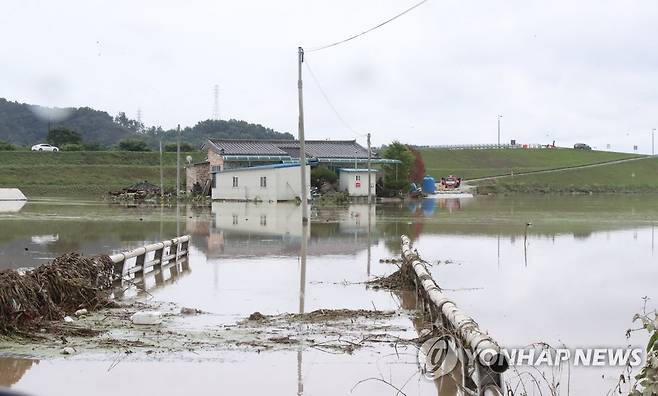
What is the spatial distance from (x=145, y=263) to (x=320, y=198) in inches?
1229

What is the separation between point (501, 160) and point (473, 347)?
8681cm

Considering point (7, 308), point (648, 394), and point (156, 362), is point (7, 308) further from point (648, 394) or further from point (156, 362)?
point (648, 394)

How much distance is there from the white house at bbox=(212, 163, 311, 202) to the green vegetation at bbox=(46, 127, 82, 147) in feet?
137

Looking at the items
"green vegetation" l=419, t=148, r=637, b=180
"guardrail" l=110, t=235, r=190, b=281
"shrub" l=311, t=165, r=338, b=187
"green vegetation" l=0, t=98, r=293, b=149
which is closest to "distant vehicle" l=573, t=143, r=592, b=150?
"green vegetation" l=419, t=148, r=637, b=180

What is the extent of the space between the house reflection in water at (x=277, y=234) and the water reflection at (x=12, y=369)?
29.6ft

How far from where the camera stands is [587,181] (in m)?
75.8

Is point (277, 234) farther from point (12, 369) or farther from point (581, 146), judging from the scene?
point (581, 146)

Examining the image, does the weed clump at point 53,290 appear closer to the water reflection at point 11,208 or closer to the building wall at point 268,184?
the water reflection at point 11,208

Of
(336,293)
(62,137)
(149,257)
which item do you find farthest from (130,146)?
(336,293)

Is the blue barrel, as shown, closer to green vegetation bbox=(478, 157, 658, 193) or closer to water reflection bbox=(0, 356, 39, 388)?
green vegetation bbox=(478, 157, 658, 193)

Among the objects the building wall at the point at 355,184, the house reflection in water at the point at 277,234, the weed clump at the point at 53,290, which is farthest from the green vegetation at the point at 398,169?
the weed clump at the point at 53,290

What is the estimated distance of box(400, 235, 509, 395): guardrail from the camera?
529cm

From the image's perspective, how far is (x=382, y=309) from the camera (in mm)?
9867

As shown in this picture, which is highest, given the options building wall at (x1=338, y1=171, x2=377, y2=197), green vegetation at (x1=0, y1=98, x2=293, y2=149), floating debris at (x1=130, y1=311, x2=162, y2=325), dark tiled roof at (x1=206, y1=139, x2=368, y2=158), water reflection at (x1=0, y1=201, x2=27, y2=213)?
green vegetation at (x1=0, y1=98, x2=293, y2=149)
